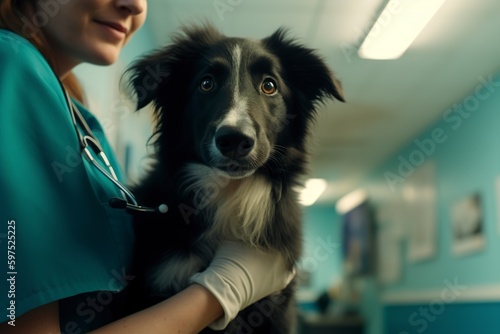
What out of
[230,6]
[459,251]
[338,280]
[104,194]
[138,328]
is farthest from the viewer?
[338,280]

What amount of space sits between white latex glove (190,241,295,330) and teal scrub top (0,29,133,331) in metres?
0.21

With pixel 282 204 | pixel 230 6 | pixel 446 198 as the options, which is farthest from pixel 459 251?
pixel 282 204

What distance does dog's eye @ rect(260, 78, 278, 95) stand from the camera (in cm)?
139

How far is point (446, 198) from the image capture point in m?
5.54

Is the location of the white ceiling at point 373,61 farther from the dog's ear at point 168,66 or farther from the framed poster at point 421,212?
the framed poster at point 421,212

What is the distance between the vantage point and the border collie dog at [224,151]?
1267 mm

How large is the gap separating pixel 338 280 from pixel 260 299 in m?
10.3

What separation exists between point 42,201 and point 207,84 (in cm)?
61

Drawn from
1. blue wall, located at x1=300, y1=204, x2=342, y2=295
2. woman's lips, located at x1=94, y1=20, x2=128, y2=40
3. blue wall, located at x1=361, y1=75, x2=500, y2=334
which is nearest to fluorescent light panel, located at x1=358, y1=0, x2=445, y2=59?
blue wall, located at x1=361, y1=75, x2=500, y2=334

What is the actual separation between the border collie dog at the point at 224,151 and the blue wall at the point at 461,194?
11.2ft

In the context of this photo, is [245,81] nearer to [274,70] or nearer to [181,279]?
[274,70]

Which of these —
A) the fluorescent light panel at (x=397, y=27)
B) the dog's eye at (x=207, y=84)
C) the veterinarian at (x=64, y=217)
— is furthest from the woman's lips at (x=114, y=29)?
the fluorescent light panel at (x=397, y=27)

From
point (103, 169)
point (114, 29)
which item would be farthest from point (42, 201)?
point (114, 29)

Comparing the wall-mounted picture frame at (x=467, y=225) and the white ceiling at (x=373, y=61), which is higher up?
the white ceiling at (x=373, y=61)
